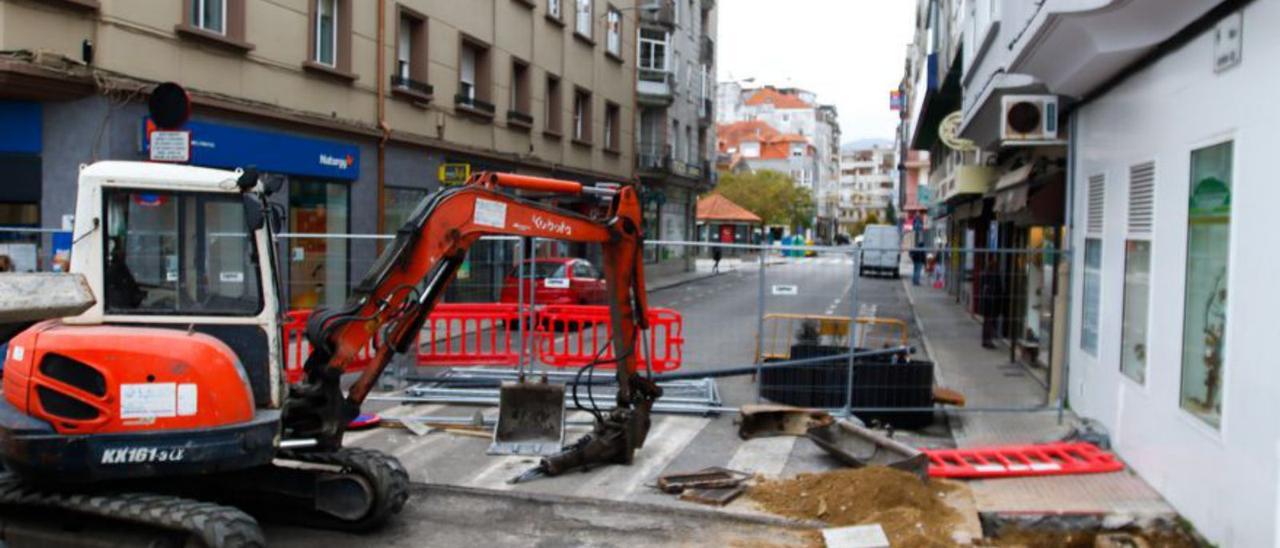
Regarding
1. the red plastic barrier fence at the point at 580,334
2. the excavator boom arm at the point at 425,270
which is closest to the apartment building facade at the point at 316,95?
the red plastic barrier fence at the point at 580,334

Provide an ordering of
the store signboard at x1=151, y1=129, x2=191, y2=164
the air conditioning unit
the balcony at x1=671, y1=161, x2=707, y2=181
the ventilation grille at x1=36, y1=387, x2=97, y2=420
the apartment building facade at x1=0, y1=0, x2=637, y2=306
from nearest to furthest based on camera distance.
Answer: the ventilation grille at x1=36, y1=387, x2=97, y2=420 < the store signboard at x1=151, y1=129, x2=191, y2=164 < the air conditioning unit < the apartment building facade at x1=0, y1=0, x2=637, y2=306 < the balcony at x1=671, y1=161, x2=707, y2=181

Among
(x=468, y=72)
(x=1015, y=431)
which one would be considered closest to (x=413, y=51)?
(x=468, y=72)

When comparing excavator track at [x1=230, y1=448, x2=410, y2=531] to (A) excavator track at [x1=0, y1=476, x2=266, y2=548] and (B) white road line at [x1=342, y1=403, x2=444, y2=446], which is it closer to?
(A) excavator track at [x1=0, y1=476, x2=266, y2=548]

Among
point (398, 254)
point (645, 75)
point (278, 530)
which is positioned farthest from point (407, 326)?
point (645, 75)

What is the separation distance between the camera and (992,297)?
42.4 feet

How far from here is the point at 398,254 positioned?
663 cm

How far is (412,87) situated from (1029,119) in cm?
1310

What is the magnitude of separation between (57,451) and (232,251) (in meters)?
1.43

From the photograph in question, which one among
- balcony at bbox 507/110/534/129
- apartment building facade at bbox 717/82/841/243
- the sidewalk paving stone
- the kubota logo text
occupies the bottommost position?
the sidewalk paving stone

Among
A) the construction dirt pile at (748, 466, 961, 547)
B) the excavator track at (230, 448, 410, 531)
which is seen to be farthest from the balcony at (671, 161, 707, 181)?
the excavator track at (230, 448, 410, 531)

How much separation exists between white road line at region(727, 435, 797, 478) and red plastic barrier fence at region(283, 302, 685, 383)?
191cm

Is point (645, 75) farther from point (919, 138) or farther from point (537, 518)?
point (537, 518)

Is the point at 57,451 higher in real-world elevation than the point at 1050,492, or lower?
higher

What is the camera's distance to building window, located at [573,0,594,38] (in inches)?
1140
